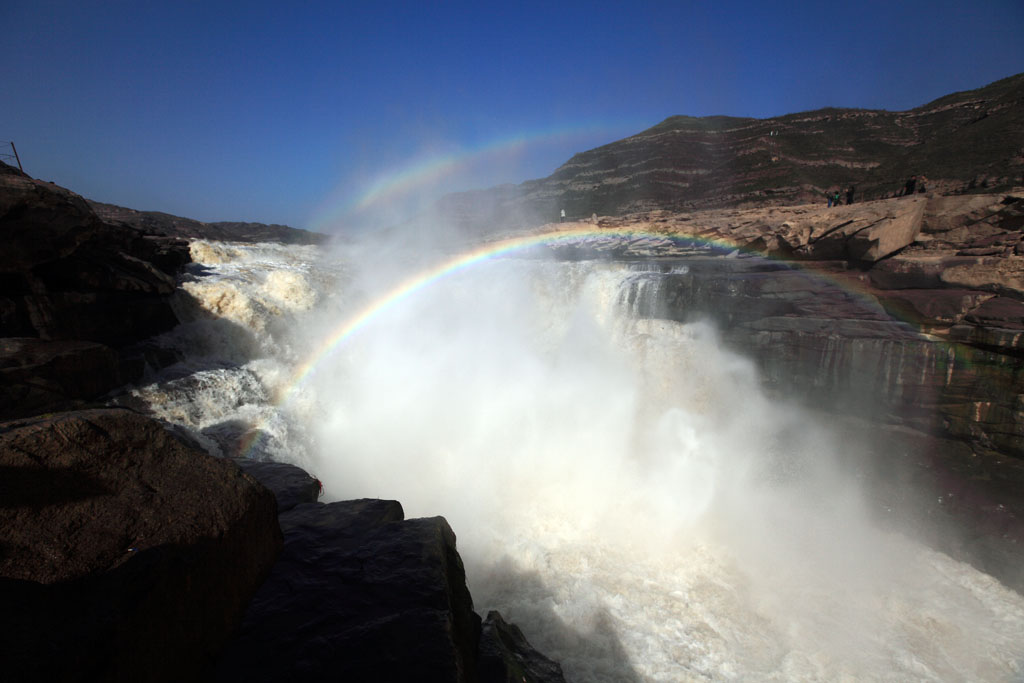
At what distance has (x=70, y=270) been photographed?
357 inches

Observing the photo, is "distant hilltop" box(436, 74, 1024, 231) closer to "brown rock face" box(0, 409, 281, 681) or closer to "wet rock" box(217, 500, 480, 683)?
"wet rock" box(217, 500, 480, 683)

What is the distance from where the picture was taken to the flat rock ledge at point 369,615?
277 cm

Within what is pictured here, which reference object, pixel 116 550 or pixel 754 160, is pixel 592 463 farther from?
pixel 754 160

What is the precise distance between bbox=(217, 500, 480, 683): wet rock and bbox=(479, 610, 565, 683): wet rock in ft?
0.47

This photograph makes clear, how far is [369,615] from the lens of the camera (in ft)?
10.5

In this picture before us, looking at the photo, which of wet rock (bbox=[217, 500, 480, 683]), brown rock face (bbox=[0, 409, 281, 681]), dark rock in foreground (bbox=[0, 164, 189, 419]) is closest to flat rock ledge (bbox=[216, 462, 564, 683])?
wet rock (bbox=[217, 500, 480, 683])

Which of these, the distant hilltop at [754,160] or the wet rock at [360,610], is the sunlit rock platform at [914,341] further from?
the distant hilltop at [754,160]

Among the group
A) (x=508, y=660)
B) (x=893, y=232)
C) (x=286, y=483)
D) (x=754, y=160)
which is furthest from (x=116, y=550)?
(x=754, y=160)

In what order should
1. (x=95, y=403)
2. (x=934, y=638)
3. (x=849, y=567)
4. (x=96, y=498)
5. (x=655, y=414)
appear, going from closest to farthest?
(x=96, y=498) < (x=934, y=638) < (x=95, y=403) < (x=849, y=567) < (x=655, y=414)

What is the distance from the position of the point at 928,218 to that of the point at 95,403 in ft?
65.7

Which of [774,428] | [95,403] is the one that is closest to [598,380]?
[774,428]

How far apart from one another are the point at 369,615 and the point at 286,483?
9.63 ft

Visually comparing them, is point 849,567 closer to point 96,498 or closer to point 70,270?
point 96,498

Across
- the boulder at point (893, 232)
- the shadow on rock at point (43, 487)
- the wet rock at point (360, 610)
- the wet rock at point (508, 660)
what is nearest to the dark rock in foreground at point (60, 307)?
the wet rock at point (360, 610)
